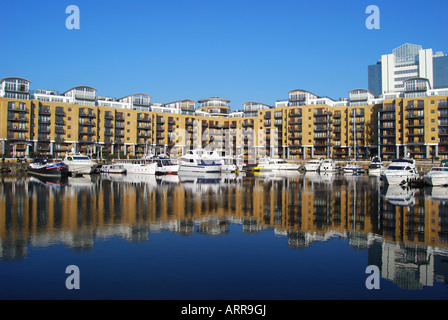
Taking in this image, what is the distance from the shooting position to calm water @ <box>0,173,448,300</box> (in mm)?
8867

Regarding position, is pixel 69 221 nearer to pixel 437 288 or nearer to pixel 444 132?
pixel 437 288

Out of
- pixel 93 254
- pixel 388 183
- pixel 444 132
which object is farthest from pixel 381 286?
pixel 444 132

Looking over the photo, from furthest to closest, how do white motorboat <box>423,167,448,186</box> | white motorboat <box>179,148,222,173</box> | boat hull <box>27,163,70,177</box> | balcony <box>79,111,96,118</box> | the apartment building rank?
1. the apartment building
2. balcony <box>79,111,96,118</box>
3. white motorboat <box>179,148,222,173</box>
4. boat hull <box>27,163,70,177</box>
5. white motorboat <box>423,167,448,186</box>

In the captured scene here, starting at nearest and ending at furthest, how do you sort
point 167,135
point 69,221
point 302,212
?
point 69,221 → point 302,212 → point 167,135

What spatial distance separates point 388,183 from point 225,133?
3478 inches

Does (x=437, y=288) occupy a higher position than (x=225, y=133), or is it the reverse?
(x=225, y=133)

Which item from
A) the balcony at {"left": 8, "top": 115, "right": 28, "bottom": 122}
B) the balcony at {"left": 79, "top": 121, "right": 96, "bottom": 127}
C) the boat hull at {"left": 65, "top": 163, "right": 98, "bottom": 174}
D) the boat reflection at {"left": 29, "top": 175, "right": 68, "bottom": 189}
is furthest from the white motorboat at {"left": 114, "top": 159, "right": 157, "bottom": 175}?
the balcony at {"left": 8, "top": 115, "right": 28, "bottom": 122}

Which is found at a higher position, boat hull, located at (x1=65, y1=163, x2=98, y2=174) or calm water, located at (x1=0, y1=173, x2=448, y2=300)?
boat hull, located at (x1=65, y1=163, x2=98, y2=174)

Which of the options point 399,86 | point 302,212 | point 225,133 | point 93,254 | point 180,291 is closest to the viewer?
point 180,291

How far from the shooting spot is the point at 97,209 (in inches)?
814

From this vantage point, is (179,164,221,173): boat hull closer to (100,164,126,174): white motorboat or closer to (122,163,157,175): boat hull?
(122,163,157,175): boat hull

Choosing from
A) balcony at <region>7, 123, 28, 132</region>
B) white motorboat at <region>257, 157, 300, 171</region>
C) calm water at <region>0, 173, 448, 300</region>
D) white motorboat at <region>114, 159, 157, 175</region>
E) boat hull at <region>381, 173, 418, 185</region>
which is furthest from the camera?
balcony at <region>7, 123, 28, 132</region>
